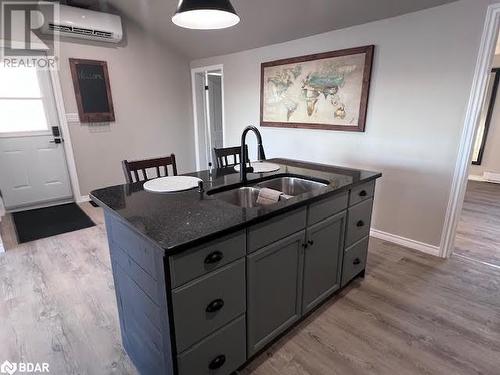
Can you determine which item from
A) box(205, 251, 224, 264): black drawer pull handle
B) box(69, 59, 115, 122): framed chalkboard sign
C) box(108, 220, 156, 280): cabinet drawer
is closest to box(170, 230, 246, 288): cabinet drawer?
box(205, 251, 224, 264): black drawer pull handle

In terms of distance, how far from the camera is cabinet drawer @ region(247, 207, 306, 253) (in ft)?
4.20

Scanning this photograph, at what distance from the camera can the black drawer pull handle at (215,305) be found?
1172mm

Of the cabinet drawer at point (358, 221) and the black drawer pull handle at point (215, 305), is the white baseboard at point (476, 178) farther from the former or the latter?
the black drawer pull handle at point (215, 305)

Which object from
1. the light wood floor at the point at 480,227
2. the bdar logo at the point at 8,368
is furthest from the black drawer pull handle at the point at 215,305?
the light wood floor at the point at 480,227

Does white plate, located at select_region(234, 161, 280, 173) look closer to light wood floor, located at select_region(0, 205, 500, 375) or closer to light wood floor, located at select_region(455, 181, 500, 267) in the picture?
light wood floor, located at select_region(0, 205, 500, 375)

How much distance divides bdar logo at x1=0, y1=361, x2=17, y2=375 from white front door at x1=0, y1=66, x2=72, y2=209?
9.68 feet

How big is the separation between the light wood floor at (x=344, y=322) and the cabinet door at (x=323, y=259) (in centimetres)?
18

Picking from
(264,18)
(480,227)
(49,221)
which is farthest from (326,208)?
(49,221)

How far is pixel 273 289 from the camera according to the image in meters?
1.47

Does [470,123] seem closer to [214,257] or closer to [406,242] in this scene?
[406,242]

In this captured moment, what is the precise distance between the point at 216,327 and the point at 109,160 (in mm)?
3820

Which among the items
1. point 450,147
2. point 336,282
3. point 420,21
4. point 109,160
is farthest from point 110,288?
point 420,21

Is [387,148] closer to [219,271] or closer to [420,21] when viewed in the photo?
[420,21]

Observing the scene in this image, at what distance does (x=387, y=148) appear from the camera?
2.79 meters
